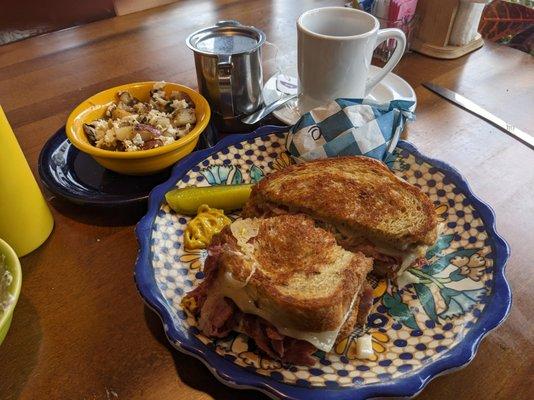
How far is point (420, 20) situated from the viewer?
2256 mm

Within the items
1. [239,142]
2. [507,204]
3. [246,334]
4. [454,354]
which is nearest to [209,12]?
[239,142]

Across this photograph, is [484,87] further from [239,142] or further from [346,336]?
[346,336]

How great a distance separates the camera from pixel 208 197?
4.41ft

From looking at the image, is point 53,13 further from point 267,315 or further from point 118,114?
point 267,315

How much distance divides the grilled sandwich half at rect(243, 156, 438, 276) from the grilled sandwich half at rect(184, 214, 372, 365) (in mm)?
89

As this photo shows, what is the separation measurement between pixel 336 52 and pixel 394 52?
319 millimetres

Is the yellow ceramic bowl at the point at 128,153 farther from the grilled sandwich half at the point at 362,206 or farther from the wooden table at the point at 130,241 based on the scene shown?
the grilled sandwich half at the point at 362,206

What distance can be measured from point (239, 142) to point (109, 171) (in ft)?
1.59

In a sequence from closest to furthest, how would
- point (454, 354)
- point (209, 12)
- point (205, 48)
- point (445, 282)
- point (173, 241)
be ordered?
point (454, 354), point (445, 282), point (173, 241), point (205, 48), point (209, 12)

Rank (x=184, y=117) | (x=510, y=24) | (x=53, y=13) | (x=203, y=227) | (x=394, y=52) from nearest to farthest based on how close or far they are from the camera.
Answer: (x=203, y=227) < (x=184, y=117) < (x=394, y=52) < (x=510, y=24) < (x=53, y=13)

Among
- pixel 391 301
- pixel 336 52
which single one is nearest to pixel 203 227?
pixel 391 301

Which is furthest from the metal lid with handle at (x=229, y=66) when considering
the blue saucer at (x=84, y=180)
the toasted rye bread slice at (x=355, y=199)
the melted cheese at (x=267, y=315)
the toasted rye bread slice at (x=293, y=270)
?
the melted cheese at (x=267, y=315)

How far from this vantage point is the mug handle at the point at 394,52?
5.28ft

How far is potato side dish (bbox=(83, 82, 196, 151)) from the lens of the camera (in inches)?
56.9
